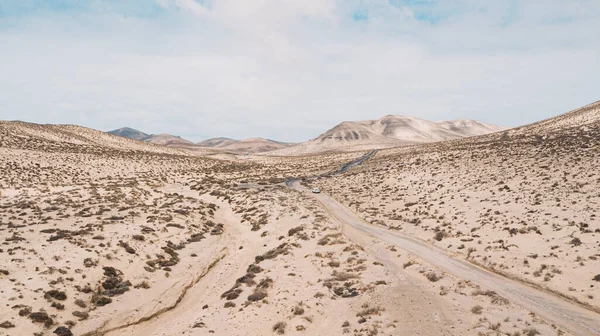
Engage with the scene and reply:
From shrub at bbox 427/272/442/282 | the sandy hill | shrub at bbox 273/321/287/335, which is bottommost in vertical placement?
shrub at bbox 273/321/287/335

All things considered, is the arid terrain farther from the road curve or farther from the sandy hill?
the sandy hill

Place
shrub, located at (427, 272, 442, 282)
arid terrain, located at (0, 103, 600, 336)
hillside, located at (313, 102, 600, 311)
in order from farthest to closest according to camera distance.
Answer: hillside, located at (313, 102, 600, 311) < shrub, located at (427, 272, 442, 282) < arid terrain, located at (0, 103, 600, 336)

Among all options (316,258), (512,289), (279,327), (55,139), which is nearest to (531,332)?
(512,289)

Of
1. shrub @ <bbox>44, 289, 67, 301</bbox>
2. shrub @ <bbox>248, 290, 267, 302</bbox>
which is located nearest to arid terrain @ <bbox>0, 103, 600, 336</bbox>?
shrub @ <bbox>44, 289, 67, 301</bbox>

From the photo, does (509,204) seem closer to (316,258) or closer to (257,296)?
(316,258)

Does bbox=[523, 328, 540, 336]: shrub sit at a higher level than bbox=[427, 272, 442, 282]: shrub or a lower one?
higher

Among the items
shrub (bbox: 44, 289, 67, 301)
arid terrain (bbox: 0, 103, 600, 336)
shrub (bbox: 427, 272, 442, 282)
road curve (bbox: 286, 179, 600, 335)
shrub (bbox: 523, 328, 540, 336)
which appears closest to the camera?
shrub (bbox: 523, 328, 540, 336)

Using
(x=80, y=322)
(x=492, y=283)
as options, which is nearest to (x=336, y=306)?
(x=492, y=283)

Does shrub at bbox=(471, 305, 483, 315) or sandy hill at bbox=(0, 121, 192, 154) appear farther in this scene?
sandy hill at bbox=(0, 121, 192, 154)
